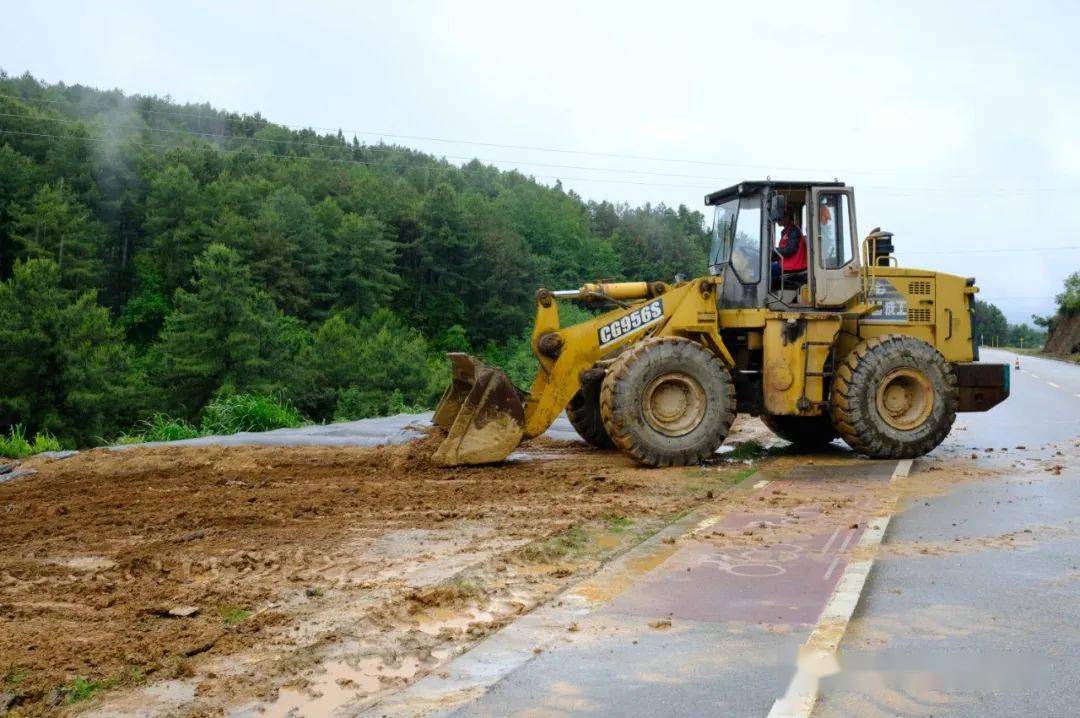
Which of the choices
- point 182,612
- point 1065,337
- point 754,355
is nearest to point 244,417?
point 754,355

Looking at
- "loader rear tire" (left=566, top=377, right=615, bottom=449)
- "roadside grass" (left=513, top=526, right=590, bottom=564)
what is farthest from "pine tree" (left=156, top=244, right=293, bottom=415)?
"roadside grass" (left=513, top=526, right=590, bottom=564)

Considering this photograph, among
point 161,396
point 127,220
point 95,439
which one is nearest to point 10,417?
point 95,439

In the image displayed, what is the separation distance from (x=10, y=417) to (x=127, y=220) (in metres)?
39.9

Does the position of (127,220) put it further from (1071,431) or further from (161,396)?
(1071,431)

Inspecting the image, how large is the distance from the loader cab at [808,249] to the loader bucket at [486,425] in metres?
3.33

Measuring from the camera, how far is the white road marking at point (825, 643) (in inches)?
174

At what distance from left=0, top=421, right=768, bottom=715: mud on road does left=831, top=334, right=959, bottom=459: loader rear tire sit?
5.28 feet

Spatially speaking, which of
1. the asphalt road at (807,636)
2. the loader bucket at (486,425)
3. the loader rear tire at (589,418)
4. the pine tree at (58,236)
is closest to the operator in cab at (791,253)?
the loader rear tire at (589,418)

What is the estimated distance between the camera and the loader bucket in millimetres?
11180

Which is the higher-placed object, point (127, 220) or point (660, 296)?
point (127, 220)

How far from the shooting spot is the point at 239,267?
6097cm

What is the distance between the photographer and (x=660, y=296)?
490 inches

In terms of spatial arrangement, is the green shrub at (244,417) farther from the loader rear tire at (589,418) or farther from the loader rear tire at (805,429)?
the loader rear tire at (805,429)

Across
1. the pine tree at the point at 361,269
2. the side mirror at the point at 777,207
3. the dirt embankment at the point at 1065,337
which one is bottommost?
the dirt embankment at the point at 1065,337
